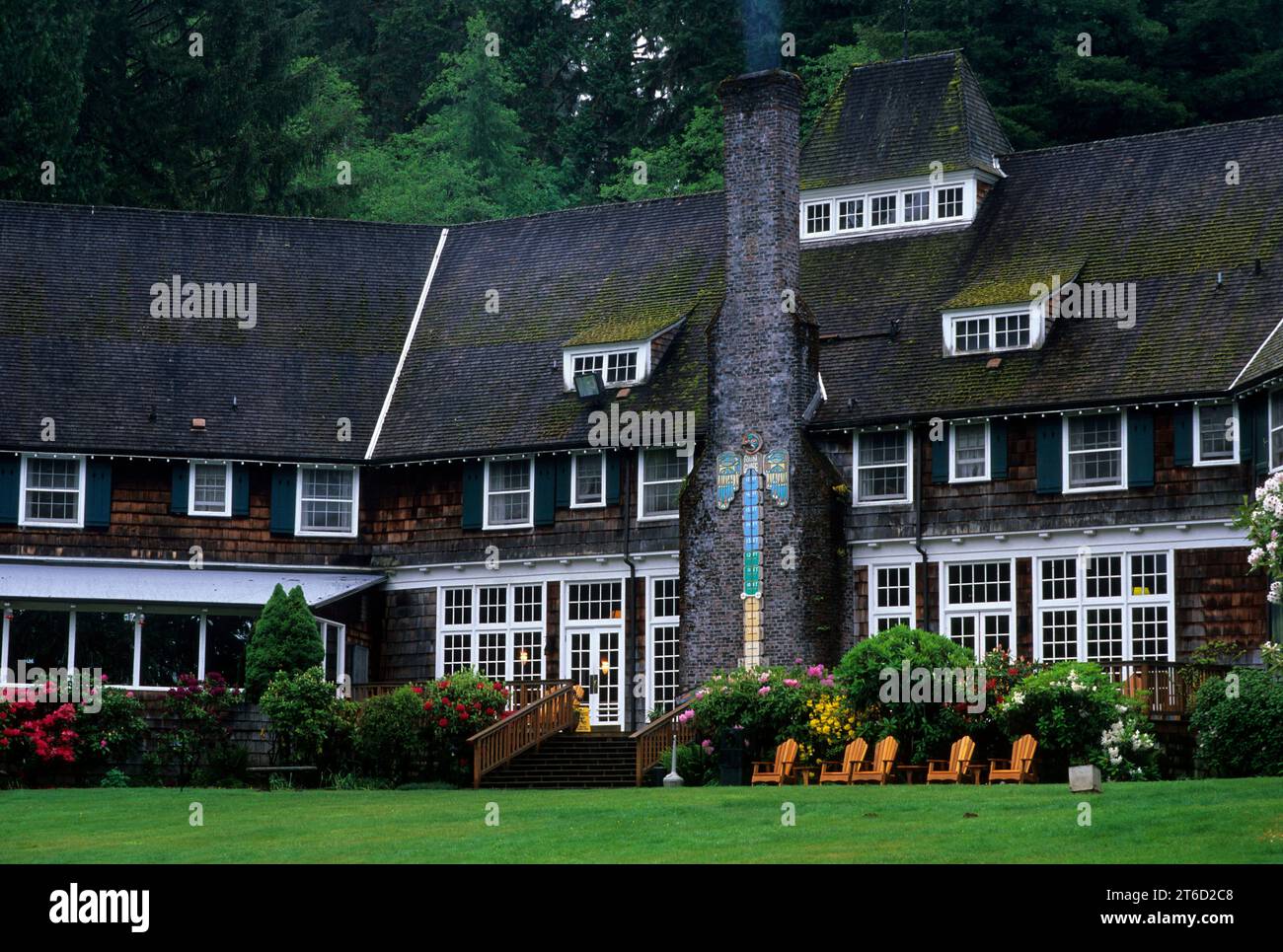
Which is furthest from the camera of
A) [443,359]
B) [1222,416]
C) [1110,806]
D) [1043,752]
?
[443,359]

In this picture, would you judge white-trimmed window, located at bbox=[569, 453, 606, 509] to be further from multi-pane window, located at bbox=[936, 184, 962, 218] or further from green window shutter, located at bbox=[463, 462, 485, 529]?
multi-pane window, located at bbox=[936, 184, 962, 218]

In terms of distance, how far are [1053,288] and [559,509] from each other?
32.9 ft

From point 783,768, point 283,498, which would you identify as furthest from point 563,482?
point 783,768

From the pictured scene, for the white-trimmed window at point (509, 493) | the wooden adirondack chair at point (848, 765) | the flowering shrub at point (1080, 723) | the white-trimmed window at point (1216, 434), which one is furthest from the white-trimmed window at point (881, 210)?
the wooden adirondack chair at point (848, 765)

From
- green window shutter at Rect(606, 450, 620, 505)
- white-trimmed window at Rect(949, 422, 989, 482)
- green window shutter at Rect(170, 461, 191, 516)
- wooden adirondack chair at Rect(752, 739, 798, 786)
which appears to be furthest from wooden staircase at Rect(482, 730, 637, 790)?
green window shutter at Rect(170, 461, 191, 516)

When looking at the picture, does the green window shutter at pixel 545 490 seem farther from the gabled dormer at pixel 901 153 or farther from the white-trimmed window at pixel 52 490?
the white-trimmed window at pixel 52 490

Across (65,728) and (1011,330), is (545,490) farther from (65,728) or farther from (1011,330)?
(65,728)

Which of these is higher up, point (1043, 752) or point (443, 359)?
point (443, 359)

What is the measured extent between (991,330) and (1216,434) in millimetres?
4941

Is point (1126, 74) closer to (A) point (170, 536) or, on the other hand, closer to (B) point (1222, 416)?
(B) point (1222, 416)

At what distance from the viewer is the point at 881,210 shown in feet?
151

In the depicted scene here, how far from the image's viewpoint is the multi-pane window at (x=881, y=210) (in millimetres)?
45906

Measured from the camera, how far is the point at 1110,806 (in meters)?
27.1
